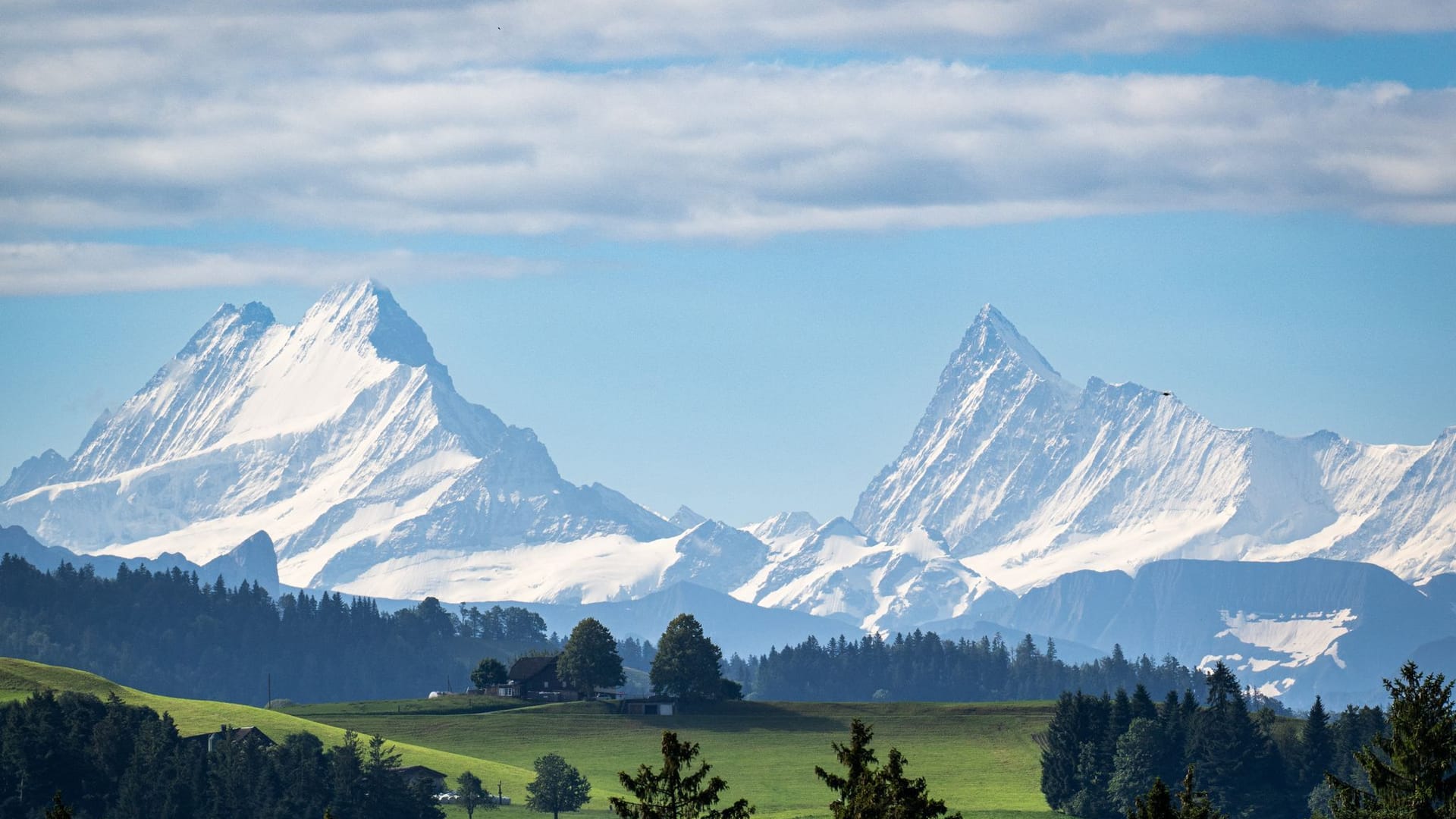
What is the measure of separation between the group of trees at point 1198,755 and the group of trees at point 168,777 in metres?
50.4

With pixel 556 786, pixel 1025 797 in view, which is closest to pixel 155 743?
pixel 556 786

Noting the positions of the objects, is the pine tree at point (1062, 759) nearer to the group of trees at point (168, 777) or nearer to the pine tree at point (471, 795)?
the pine tree at point (471, 795)

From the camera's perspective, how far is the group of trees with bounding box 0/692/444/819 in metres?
145

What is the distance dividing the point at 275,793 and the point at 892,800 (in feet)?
319

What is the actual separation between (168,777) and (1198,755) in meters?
78.5

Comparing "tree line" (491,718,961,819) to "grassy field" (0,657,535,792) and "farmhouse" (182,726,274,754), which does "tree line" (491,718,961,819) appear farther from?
"grassy field" (0,657,535,792)

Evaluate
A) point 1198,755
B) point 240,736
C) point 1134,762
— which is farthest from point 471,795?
point 1198,755

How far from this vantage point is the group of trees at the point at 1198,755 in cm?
17550

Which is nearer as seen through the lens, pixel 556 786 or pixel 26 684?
pixel 556 786

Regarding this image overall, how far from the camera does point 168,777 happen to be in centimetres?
14900

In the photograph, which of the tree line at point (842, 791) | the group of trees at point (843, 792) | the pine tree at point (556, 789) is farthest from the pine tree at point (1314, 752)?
the group of trees at point (843, 792)

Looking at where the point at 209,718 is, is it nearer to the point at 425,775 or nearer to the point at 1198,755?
the point at 425,775

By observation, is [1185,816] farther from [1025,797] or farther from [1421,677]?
[1025,797]

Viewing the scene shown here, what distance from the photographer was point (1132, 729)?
7156 inches
